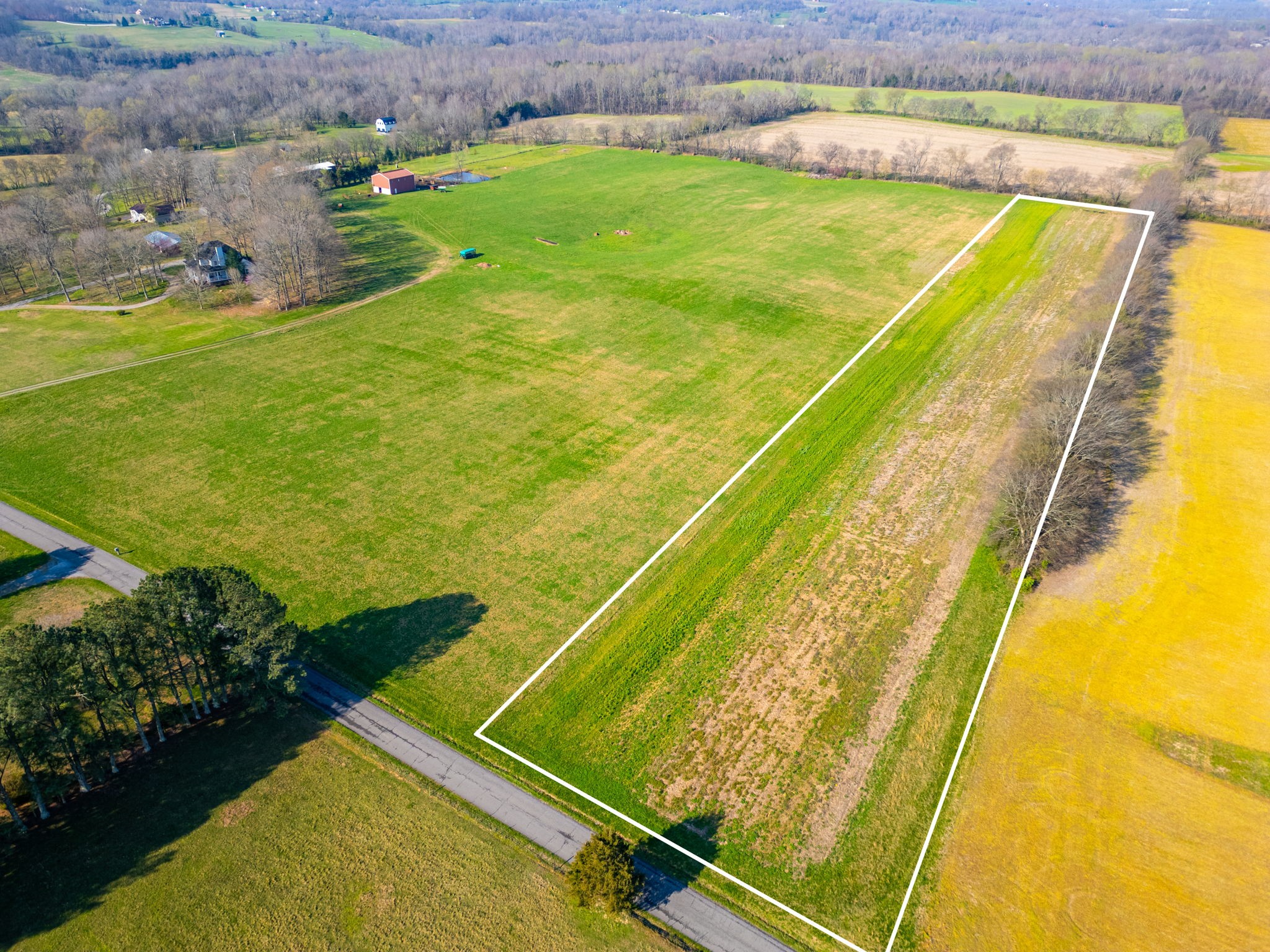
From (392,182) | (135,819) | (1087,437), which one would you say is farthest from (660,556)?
(392,182)

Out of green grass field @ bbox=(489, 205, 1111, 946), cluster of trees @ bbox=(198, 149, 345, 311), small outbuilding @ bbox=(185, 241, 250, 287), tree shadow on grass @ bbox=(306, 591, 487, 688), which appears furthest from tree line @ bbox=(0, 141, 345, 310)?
green grass field @ bbox=(489, 205, 1111, 946)

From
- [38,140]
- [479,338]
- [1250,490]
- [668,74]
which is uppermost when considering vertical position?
[668,74]

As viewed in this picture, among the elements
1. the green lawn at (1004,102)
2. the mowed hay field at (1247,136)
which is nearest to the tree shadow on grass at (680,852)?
the green lawn at (1004,102)

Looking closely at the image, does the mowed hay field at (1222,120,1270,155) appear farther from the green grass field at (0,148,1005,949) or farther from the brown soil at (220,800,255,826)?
the brown soil at (220,800,255,826)

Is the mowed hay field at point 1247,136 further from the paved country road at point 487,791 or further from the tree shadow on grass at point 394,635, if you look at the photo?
the paved country road at point 487,791

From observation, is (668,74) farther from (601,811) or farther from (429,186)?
(601,811)

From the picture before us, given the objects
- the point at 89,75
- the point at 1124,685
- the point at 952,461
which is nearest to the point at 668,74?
the point at 89,75
